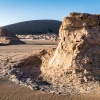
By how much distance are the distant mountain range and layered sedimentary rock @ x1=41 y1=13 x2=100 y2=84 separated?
67.4 m

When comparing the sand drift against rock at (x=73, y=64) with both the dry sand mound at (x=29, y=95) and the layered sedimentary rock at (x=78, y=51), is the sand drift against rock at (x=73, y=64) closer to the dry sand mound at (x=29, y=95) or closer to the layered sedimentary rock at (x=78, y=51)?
the layered sedimentary rock at (x=78, y=51)

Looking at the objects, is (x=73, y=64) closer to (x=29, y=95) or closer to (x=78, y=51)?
(x=78, y=51)

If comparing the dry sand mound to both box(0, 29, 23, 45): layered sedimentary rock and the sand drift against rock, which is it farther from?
box(0, 29, 23, 45): layered sedimentary rock

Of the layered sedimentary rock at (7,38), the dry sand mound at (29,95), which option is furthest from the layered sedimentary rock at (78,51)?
the layered sedimentary rock at (7,38)

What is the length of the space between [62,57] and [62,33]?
1.00 meters

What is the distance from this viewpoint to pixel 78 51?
11.4 metres

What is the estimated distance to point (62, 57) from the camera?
40.0ft

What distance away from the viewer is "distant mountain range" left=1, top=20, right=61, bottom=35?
81.0m

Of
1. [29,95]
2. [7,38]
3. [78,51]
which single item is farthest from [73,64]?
[7,38]

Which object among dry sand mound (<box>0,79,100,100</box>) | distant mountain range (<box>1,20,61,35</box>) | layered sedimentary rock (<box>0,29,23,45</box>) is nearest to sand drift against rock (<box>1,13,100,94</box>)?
dry sand mound (<box>0,79,100,100</box>)

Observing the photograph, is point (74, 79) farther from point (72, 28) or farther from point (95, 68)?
point (72, 28)

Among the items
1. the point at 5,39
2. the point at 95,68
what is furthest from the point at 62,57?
the point at 5,39

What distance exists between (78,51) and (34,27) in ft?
245

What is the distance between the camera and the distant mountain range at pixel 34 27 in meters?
81.0
